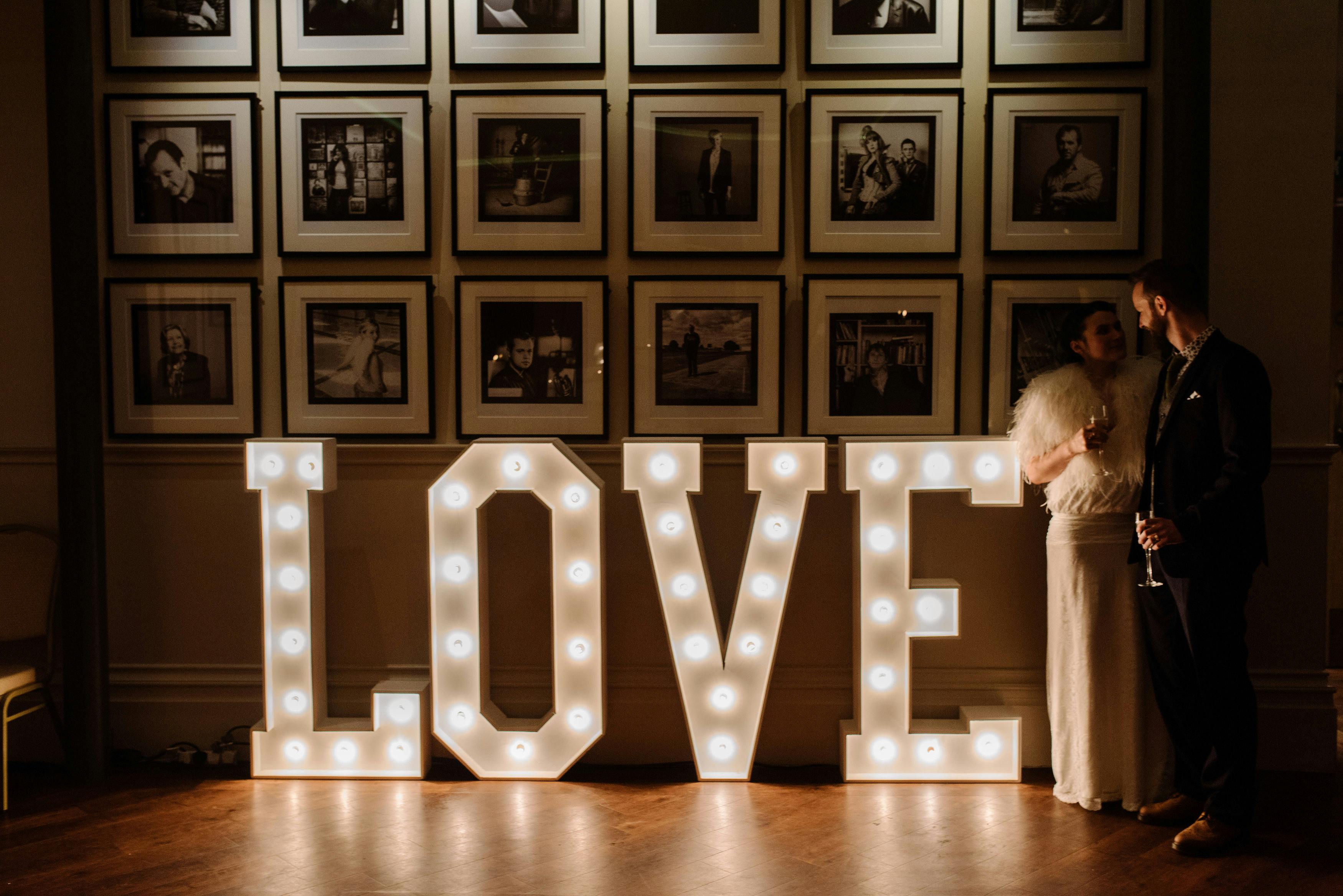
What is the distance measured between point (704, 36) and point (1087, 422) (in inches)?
77.1

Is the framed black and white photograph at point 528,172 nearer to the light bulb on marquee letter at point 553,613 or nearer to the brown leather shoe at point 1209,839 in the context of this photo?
the light bulb on marquee letter at point 553,613

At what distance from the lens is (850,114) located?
3.32m

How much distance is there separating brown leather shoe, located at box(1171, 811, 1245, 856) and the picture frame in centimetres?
413

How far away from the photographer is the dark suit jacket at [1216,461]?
2.52m

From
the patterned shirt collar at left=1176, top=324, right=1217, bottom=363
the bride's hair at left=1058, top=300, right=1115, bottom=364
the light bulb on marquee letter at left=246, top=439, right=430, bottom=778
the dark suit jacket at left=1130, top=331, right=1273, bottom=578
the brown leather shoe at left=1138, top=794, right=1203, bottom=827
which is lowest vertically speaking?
the brown leather shoe at left=1138, top=794, right=1203, bottom=827

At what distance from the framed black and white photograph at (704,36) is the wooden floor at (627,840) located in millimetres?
2644

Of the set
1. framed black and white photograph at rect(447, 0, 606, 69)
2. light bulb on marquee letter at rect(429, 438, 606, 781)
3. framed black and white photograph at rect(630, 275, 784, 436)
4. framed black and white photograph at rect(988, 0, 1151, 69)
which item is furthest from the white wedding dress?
framed black and white photograph at rect(447, 0, 606, 69)

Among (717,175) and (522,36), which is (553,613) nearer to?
(717,175)

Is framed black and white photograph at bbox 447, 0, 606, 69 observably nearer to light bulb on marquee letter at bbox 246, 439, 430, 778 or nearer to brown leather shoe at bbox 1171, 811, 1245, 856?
light bulb on marquee letter at bbox 246, 439, 430, 778

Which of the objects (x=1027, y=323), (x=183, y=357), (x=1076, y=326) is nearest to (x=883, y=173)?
(x=1027, y=323)

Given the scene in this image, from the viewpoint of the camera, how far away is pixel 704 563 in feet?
10.1

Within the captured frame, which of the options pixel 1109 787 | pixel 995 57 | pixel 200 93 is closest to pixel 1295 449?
pixel 1109 787

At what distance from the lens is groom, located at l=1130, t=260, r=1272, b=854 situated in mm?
2541

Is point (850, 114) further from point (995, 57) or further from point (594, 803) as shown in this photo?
point (594, 803)
